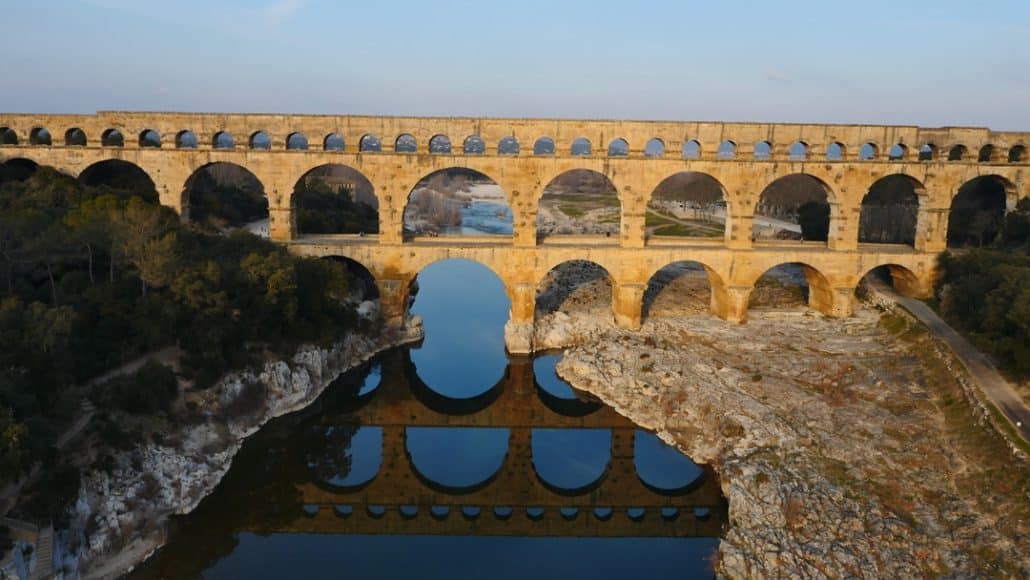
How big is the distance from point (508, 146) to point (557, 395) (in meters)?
10.9

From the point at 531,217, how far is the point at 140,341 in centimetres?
1380

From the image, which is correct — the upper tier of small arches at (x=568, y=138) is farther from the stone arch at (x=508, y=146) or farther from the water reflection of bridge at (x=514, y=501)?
the water reflection of bridge at (x=514, y=501)

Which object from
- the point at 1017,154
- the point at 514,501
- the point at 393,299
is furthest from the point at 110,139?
the point at 1017,154

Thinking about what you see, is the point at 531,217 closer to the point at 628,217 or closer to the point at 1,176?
the point at 628,217

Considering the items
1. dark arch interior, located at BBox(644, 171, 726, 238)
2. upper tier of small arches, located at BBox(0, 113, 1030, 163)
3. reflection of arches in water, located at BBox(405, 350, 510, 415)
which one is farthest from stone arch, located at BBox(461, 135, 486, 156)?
dark arch interior, located at BBox(644, 171, 726, 238)

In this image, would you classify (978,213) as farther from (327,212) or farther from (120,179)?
(120,179)

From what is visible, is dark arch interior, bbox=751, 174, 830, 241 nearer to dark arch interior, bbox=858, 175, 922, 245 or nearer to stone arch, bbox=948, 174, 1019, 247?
dark arch interior, bbox=858, 175, 922, 245

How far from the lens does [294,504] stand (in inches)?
685

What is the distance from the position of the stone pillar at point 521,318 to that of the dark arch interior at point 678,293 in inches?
192

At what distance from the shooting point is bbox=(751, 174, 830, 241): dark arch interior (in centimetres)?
3631

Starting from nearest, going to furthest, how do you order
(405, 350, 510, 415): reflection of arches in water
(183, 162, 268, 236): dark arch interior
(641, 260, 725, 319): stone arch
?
(405, 350, 510, 415): reflection of arches in water
(641, 260, 725, 319): stone arch
(183, 162, 268, 236): dark arch interior

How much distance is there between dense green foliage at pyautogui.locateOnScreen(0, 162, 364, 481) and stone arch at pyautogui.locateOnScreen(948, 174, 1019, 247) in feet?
86.2

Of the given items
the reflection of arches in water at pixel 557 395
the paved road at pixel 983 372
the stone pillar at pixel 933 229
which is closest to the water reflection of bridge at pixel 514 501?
the reflection of arches in water at pixel 557 395

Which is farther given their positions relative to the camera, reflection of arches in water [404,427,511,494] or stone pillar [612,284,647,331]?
stone pillar [612,284,647,331]
